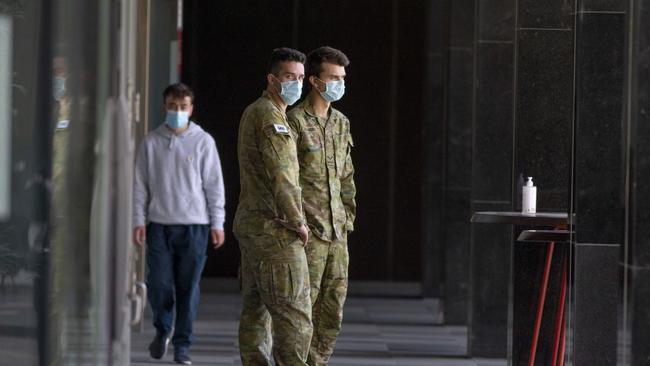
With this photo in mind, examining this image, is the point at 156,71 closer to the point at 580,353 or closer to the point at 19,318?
the point at 580,353

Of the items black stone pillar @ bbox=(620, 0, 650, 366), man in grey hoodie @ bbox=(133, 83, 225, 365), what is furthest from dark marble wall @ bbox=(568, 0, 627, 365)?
man in grey hoodie @ bbox=(133, 83, 225, 365)

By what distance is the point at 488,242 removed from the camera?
953 cm

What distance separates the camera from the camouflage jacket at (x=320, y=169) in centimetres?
641

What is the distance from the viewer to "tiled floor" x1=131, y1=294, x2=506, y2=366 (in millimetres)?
8891

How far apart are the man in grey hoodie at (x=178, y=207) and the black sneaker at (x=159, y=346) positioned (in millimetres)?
99

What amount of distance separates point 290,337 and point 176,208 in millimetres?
2387

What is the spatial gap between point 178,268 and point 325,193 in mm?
2135

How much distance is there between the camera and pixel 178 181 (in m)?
8.27

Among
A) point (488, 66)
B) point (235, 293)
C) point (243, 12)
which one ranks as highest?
point (243, 12)

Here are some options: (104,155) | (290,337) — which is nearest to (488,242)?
(290,337)

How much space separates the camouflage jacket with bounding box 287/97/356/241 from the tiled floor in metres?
2.33

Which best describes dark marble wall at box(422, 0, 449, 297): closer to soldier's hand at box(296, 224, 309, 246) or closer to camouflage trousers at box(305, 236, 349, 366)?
camouflage trousers at box(305, 236, 349, 366)

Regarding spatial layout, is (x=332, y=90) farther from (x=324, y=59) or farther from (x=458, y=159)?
(x=458, y=159)

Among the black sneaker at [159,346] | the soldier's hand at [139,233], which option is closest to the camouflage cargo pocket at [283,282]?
the soldier's hand at [139,233]
